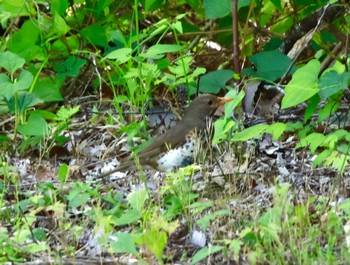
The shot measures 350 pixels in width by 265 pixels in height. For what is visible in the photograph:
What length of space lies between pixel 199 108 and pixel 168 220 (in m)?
1.85

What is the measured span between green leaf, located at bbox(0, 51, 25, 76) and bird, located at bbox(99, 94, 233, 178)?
0.86 metres

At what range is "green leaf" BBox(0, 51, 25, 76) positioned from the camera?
7082mm

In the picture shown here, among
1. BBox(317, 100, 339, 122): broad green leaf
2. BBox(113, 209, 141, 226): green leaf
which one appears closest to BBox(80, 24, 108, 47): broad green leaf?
BBox(317, 100, 339, 122): broad green leaf

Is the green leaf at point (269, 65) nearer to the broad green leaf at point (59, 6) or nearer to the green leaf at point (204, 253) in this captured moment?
the broad green leaf at point (59, 6)

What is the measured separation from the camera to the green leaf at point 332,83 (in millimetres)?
6180

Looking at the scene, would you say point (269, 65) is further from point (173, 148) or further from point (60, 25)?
point (60, 25)

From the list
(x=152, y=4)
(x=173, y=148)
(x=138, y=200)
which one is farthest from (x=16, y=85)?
(x=138, y=200)

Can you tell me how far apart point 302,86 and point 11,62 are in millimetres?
1969

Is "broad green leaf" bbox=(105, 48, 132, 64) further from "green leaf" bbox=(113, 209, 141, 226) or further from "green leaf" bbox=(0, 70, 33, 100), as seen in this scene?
"green leaf" bbox=(113, 209, 141, 226)

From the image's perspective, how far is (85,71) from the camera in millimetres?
8398

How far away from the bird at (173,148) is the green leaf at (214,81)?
0.34 m

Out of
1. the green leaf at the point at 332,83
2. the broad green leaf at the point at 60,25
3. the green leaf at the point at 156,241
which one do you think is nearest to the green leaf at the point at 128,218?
the green leaf at the point at 156,241

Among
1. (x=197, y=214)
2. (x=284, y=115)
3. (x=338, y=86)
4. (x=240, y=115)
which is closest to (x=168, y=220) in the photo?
(x=197, y=214)

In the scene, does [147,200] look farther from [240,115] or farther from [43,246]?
[240,115]
